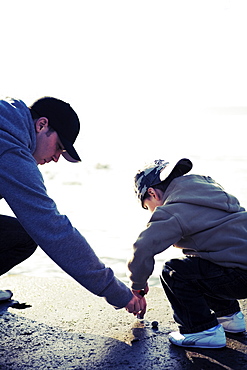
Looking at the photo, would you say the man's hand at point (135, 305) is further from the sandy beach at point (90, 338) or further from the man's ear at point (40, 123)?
the man's ear at point (40, 123)

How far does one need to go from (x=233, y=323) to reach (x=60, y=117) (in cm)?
137

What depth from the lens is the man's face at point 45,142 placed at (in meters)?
2.59

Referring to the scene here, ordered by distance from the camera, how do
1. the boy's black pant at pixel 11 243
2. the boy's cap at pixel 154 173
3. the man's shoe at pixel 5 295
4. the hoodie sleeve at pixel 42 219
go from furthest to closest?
the man's shoe at pixel 5 295, the boy's black pant at pixel 11 243, the boy's cap at pixel 154 173, the hoodie sleeve at pixel 42 219

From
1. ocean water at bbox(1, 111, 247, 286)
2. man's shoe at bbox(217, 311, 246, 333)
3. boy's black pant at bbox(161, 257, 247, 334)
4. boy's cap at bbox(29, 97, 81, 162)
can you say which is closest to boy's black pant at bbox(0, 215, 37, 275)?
boy's cap at bbox(29, 97, 81, 162)

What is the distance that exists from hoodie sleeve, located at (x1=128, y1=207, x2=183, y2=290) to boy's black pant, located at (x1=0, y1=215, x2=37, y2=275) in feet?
2.64

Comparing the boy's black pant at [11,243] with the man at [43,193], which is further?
the boy's black pant at [11,243]

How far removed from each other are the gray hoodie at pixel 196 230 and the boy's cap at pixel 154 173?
5.2 inches

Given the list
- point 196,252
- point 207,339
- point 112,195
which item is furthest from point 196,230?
point 112,195

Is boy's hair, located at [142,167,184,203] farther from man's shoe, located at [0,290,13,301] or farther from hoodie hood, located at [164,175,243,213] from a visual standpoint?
man's shoe, located at [0,290,13,301]

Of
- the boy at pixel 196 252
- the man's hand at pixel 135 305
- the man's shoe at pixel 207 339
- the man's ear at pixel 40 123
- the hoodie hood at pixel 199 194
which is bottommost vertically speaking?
the man's shoe at pixel 207 339

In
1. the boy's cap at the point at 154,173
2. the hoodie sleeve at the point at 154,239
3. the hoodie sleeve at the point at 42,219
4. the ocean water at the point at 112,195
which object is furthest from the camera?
the ocean water at the point at 112,195

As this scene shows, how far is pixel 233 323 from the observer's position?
2.69 metres

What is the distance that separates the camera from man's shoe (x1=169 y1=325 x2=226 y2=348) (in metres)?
2.50

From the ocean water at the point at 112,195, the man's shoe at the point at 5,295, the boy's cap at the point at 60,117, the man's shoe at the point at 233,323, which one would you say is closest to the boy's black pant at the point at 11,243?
the man's shoe at the point at 5,295
